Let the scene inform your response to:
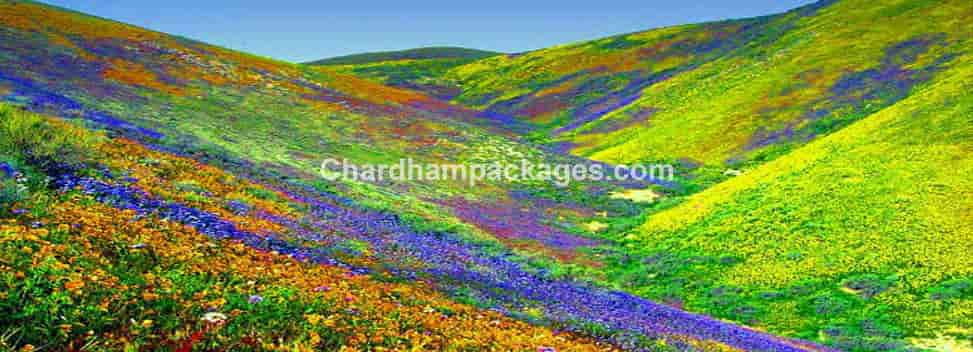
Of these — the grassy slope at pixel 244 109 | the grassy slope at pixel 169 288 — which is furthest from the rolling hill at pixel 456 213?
the grassy slope at pixel 244 109

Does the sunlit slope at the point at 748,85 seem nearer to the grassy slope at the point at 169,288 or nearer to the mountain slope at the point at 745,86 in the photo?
the mountain slope at the point at 745,86

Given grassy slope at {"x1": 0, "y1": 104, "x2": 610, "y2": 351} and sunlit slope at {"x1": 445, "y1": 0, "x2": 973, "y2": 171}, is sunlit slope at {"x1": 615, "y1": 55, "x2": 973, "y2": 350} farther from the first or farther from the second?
grassy slope at {"x1": 0, "y1": 104, "x2": 610, "y2": 351}

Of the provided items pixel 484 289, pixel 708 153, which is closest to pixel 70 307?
pixel 484 289

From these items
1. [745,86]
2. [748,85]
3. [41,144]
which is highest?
[748,85]

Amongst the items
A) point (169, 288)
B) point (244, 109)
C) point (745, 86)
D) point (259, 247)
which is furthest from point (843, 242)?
point (745, 86)

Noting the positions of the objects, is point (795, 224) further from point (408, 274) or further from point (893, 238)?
point (408, 274)

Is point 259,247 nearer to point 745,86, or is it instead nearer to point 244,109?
point 244,109

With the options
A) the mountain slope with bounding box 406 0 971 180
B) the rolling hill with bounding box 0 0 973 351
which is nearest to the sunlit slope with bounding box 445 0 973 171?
the mountain slope with bounding box 406 0 971 180
